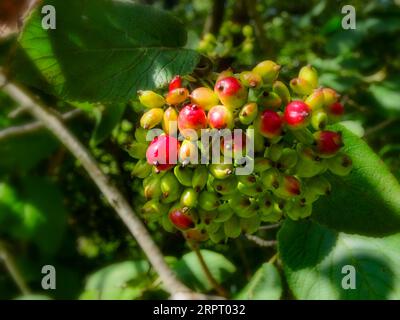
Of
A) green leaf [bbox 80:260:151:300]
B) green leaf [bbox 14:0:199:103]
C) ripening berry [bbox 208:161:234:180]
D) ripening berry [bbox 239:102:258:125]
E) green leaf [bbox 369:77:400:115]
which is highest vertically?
green leaf [bbox 369:77:400:115]

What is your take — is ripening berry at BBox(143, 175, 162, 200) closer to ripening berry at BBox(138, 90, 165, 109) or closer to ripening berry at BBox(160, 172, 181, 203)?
ripening berry at BBox(160, 172, 181, 203)

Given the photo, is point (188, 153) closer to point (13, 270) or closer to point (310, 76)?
point (310, 76)

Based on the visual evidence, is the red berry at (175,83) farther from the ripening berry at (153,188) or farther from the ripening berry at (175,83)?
the ripening berry at (153,188)

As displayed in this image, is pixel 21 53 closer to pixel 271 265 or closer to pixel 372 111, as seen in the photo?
pixel 271 265

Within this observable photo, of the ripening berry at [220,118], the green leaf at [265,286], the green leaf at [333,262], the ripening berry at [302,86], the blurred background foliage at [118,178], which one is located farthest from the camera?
the blurred background foliage at [118,178]

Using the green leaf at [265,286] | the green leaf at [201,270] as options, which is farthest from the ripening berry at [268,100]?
the green leaf at [201,270]

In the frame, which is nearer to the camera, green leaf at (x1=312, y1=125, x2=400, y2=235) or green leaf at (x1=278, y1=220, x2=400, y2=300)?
green leaf at (x1=312, y1=125, x2=400, y2=235)

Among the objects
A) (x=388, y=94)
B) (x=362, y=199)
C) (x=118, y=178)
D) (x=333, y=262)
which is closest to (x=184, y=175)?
(x=362, y=199)

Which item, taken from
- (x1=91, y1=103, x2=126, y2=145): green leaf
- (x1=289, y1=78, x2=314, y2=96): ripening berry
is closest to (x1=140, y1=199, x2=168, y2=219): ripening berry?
(x1=289, y1=78, x2=314, y2=96): ripening berry
